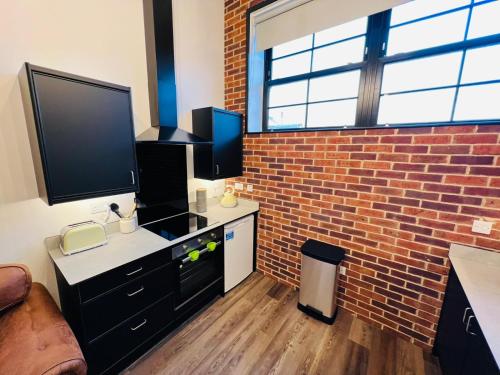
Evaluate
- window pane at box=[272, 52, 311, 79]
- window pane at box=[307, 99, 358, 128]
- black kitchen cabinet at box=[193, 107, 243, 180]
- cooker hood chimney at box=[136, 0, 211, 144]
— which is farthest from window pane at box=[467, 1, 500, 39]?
cooker hood chimney at box=[136, 0, 211, 144]

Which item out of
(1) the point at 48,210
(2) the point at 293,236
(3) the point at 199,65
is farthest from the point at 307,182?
(1) the point at 48,210

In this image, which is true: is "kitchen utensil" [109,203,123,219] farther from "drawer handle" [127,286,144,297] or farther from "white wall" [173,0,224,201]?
"white wall" [173,0,224,201]

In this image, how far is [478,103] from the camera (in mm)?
1489

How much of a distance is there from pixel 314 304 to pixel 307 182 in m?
1.19

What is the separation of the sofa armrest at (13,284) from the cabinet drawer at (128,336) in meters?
0.51

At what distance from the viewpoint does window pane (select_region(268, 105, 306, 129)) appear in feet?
7.59

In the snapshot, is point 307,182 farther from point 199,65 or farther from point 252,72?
point 199,65

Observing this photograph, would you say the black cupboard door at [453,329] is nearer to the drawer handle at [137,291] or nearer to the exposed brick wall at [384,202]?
the exposed brick wall at [384,202]

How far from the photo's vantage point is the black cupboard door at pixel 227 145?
2225mm

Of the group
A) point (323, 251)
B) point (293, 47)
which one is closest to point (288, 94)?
point (293, 47)

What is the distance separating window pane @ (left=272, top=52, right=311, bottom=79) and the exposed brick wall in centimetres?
41

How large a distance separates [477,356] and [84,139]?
7.92 feet

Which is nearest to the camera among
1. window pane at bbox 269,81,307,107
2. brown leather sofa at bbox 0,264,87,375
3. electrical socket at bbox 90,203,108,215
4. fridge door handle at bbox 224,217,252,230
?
brown leather sofa at bbox 0,264,87,375

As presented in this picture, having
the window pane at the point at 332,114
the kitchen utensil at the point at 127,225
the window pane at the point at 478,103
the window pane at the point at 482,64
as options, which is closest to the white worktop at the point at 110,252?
the kitchen utensil at the point at 127,225
